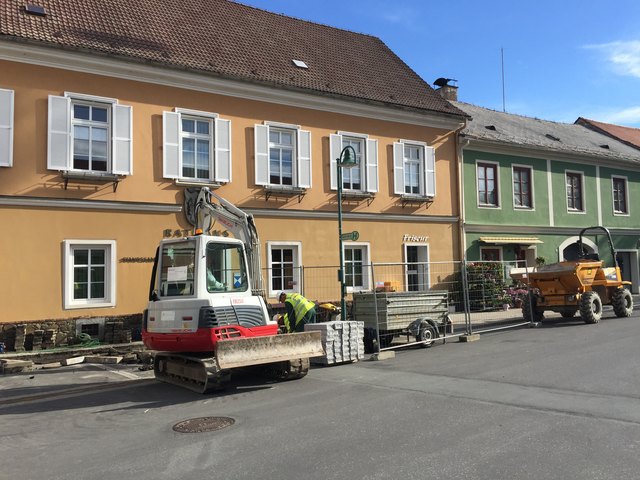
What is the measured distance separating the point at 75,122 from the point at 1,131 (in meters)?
1.65

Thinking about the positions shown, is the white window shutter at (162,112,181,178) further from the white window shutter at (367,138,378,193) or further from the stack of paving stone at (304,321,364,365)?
→ the stack of paving stone at (304,321,364,365)

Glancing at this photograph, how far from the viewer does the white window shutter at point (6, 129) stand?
41.6 ft

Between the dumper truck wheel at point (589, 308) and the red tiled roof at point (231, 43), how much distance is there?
27.2 ft

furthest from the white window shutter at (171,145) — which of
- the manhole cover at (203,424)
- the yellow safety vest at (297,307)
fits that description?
the manhole cover at (203,424)

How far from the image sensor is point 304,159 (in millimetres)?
17016

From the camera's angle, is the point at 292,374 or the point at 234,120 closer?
the point at 292,374

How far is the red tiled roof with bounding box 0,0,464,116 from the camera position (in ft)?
46.5

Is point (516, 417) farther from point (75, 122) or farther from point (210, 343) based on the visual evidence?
point (75, 122)

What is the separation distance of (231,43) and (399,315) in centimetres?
1078

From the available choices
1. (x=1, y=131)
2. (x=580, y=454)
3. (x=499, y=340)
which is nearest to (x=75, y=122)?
(x=1, y=131)

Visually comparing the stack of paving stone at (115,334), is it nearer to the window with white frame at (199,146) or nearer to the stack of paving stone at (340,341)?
the window with white frame at (199,146)

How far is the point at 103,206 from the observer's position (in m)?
13.9

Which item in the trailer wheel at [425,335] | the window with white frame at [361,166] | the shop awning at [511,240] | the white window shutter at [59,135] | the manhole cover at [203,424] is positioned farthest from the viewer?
the shop awning at [511,240]

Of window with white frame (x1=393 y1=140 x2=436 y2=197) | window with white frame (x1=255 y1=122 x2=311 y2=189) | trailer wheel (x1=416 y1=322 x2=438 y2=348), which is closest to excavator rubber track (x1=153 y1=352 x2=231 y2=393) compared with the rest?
trailer wheel (x1=416 y1=322 x2=438 y2=348)
